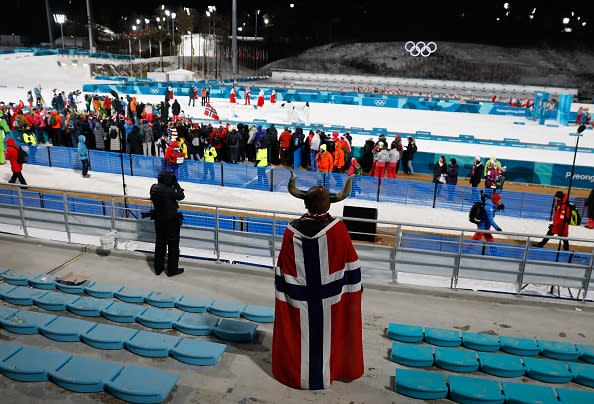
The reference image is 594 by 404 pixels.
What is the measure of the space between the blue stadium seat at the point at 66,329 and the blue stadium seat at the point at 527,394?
435 centimetres

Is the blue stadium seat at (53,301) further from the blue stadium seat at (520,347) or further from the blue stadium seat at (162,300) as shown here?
the blue stadium seat at (520,347)

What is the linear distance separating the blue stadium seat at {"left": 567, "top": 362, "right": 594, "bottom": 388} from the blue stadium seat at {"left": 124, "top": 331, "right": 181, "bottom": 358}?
162 inches

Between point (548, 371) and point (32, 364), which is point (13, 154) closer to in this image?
point (32, 364)

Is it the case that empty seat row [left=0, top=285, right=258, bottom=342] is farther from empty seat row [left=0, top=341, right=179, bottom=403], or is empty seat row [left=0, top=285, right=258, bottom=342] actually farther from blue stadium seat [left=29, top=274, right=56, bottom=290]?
empty seat row [left=0, top=341, right=179, bottom=403]

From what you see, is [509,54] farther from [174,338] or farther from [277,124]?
[174,338]

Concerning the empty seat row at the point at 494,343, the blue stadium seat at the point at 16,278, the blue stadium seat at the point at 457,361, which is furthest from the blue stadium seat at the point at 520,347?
the blue stadium seat at the point at 16,278

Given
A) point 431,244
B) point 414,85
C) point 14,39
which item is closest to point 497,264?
point 431,244

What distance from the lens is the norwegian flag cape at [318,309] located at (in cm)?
442

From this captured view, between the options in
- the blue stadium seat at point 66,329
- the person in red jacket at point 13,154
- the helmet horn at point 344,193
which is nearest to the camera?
the helmet horn at point 344,193

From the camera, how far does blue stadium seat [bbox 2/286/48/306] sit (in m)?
6.24

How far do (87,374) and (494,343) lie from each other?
430 cm

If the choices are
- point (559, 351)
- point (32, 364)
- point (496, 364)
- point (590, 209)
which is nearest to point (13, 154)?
point (32, 364)

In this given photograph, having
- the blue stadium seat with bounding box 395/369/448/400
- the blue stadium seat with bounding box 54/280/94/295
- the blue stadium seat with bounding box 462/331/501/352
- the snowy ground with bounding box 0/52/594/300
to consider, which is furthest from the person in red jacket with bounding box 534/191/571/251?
the blue stadium seat with bounding box 54/280/94/295

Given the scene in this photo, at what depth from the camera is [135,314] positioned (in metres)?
5.92
